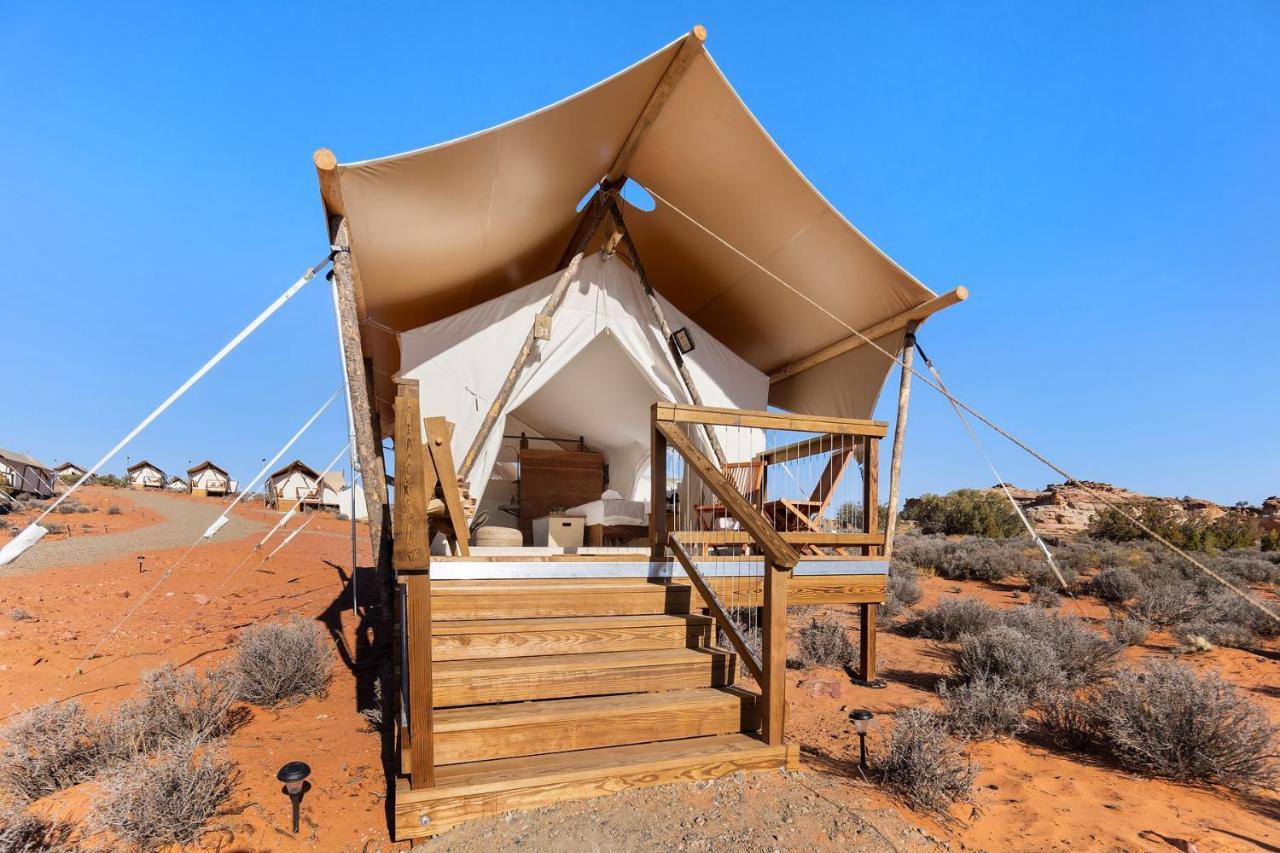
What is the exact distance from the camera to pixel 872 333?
6363 millimetres

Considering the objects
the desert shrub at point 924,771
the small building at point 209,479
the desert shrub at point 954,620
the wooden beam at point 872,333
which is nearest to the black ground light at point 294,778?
the desert shrub at point 924,771

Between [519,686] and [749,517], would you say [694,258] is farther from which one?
[519,686]

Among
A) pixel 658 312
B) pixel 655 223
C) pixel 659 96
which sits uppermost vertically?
pixel 659 96

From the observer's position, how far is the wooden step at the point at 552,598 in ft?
11.2

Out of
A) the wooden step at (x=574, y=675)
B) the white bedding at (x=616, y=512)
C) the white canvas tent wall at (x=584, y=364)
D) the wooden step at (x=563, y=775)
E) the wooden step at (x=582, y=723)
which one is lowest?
the wooden step at (x=563, y=775)

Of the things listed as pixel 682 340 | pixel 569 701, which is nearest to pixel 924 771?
pixel 569 701

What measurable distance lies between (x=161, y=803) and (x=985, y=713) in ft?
13.5

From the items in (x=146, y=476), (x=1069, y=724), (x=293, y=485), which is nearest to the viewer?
(x=1069, y=724)

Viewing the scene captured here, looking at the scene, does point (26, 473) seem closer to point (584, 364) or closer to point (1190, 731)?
point (584, 364)

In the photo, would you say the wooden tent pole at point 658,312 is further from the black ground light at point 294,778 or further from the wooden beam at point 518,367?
the black ground light at point 294,778

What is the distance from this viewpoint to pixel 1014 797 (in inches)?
112

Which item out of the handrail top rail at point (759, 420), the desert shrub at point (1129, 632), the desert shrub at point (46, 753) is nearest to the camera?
the desert shrub at point (46, 753)

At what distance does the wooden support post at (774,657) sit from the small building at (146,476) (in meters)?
55.7

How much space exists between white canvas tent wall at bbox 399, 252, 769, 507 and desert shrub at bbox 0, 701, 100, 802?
302 centimetres
